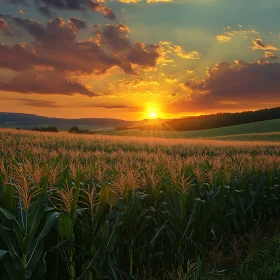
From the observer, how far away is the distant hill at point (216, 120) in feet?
355

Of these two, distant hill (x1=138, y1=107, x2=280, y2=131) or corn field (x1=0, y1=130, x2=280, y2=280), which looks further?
distant hill (x1=138, y1=107, x2=280, y2=131)

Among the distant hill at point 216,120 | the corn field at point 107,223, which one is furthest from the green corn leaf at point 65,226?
the distant hill at point 216,120

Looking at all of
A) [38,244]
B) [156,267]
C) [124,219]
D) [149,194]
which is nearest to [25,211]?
[38,244]

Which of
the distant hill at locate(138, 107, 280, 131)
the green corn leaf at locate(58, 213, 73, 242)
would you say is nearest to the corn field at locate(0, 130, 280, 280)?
the green corn leaf at locate(58, 213, 73, 242)

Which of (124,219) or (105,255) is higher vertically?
(124,219)

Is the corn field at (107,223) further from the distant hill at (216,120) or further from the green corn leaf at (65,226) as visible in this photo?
the distant hill at (216,120)

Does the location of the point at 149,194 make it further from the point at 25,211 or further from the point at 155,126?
the point at 155,126

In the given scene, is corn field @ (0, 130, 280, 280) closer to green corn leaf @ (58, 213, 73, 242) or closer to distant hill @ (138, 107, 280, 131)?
green corn leaf @ (58, 213, 73, 242)

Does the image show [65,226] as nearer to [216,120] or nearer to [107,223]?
[107,223]

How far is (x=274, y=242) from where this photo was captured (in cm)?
692

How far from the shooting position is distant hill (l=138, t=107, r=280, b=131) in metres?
108

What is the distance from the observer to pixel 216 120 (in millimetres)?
111750

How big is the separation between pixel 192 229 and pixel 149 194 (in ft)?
3.21

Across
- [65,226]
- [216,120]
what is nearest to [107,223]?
[65,226]
